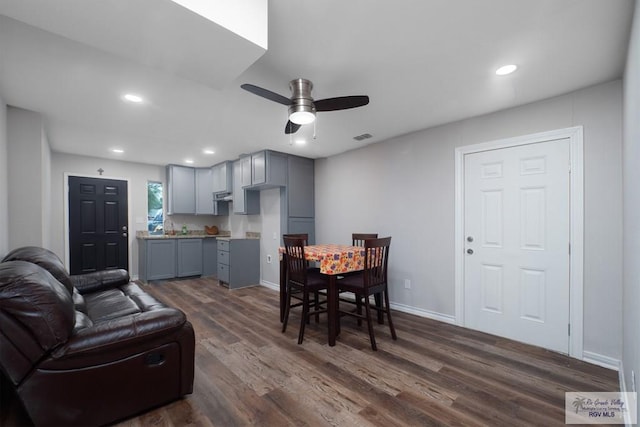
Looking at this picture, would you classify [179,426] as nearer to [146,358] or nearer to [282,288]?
[146,358]

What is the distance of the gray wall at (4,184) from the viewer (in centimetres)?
251

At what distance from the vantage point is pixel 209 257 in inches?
241

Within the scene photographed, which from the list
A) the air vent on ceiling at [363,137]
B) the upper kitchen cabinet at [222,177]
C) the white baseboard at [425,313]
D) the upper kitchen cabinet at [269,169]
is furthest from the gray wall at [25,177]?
the white baseboard at [425,313]

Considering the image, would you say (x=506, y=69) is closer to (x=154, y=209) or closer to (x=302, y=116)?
(x=302, y=116)

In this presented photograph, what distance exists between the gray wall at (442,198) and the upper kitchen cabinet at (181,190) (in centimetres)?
292

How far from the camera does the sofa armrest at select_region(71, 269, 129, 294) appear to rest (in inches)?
119

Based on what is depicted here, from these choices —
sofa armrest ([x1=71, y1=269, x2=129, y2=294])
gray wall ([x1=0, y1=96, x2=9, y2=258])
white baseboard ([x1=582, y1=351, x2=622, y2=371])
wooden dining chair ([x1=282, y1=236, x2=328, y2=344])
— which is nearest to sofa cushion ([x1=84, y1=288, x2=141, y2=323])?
sofa armrest ([x1=71, y1=269, x2=129, y2=294])

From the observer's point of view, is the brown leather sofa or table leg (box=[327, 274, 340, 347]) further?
table leg (box=[327, 274, 340, 347])

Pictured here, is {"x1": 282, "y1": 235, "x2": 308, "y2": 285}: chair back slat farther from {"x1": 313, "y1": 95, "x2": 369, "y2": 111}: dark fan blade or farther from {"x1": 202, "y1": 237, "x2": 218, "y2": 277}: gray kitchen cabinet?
{"x1": 202, "y1": 237, "x2": 218, "y2": 277}: gray kitchen cabinet

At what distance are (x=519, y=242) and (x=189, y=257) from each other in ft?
18.5

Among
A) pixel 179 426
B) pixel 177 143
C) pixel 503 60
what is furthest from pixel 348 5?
pixel 177 143

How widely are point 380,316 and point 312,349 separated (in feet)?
3.42

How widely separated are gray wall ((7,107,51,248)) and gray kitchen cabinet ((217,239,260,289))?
99.7 inches

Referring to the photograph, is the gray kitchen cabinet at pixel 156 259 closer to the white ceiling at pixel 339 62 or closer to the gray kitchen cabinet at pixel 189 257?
the gray kitchen cabinet at pixel 189 257
